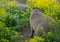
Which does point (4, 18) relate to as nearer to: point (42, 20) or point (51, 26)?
point (42, 20)

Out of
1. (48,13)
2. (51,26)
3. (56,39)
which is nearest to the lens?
(56,39)

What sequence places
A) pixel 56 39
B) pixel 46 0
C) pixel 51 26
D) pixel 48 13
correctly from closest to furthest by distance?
pixel 56 39 → pixel 51 26 → pixel 48 13 → pixel 46 0

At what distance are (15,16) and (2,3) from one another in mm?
724

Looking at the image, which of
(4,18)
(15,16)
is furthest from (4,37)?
(15,16)

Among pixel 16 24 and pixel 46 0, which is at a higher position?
pixel 46 0

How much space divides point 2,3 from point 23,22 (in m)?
1.18

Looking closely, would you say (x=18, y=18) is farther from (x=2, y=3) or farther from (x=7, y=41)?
(x=7, y=41)

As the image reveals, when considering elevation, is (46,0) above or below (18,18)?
above

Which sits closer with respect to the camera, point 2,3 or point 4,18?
point 4,18

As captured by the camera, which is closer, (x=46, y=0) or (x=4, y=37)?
(x=4, y=37)

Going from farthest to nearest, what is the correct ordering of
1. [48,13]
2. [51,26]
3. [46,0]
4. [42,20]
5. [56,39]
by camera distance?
[46,0] < [48,13] < [42,20] < [51,26] < [56,39]

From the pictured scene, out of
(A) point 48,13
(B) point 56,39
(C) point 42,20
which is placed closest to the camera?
(B) point 56,39

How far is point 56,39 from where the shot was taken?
5695mm

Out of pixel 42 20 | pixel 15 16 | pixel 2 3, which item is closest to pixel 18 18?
pixel 15 16
